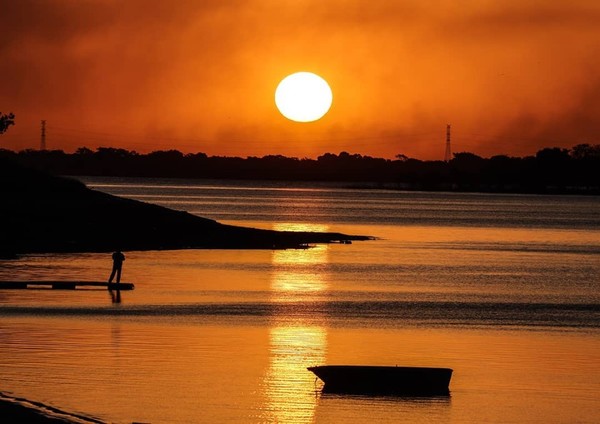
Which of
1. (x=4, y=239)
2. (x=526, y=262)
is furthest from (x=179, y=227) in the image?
(x=526, y=262)

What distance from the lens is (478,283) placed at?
70.4 meters

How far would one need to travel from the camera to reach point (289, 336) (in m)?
43.1

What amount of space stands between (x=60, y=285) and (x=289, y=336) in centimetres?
1565

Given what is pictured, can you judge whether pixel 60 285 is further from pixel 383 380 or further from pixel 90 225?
pixel 90 225

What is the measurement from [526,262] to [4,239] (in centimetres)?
3695

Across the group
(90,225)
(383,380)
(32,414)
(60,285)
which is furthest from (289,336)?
(90,225)

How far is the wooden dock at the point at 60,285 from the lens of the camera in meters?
54.8

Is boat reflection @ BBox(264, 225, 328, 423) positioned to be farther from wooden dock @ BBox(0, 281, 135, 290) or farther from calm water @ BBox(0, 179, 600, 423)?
wooden dock @ BBox(0, 281, 135, 290)

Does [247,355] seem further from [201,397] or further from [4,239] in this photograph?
[4,239]

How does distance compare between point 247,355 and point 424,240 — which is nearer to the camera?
point 247,355

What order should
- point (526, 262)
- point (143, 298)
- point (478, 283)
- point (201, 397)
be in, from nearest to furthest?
point (201, 397), point (143, 298), point (478, 283), point (526, 262)

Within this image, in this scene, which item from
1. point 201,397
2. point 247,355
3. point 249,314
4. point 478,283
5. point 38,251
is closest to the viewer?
point 201,397

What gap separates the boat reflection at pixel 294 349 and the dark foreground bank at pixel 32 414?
14.7 ft

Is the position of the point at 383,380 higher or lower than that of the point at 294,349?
higher
